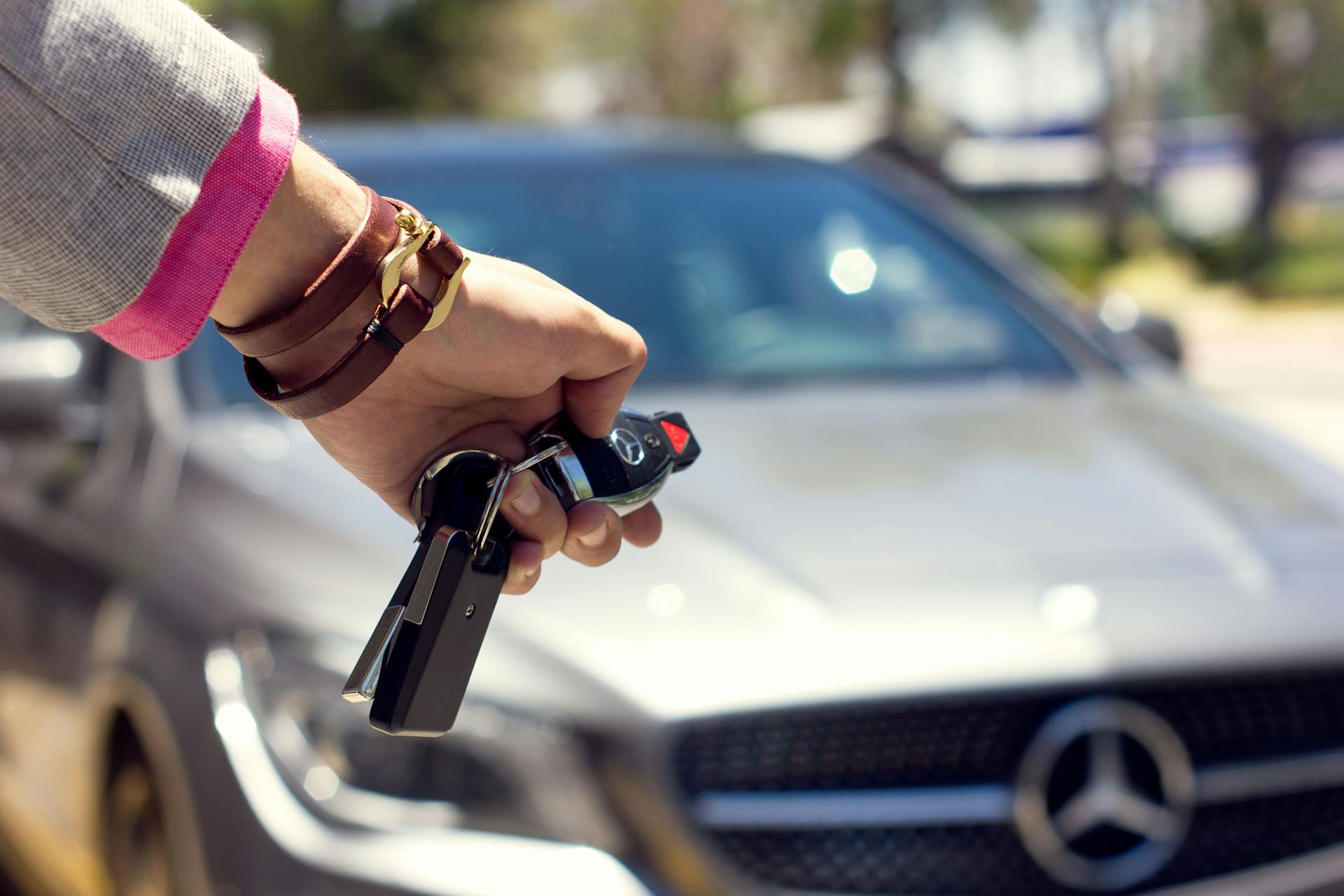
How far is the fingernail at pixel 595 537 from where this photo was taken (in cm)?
107

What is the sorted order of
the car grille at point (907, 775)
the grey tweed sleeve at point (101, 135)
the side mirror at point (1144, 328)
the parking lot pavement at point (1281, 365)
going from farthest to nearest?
the parking lot pavement at point (1281, 365)
the side mirror at point (1144, 328)
the car grille at point (907, 775)
the grey tweed sleeve at point (101, 135)

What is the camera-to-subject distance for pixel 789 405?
2.72 m

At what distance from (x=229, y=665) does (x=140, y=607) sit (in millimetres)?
348

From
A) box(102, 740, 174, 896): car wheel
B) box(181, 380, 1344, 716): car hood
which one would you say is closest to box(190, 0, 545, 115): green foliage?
box(102, 740, 174, 896): car wheel

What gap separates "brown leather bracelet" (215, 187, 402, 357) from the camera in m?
1.00

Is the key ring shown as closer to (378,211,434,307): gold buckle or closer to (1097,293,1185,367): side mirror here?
(378,211,434,307): gold buckle

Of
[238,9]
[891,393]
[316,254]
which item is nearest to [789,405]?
[891,393]

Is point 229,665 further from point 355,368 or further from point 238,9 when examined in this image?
point 238,9

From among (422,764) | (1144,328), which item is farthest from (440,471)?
(1144,328)

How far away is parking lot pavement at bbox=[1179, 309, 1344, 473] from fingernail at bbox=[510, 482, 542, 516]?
717 cm

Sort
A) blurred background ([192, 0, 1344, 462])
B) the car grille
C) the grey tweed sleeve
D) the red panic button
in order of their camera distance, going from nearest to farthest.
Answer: the grey tweed sleeve
the red panic button
the car grille
blurred background ([192, 0, 1344, 462])

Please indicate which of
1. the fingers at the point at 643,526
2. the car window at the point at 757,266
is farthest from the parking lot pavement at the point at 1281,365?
the fingers at the point at 643,526

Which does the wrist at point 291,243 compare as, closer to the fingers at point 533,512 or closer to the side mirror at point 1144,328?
the fingers at point 533,512

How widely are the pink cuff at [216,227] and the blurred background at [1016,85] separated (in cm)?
1014
